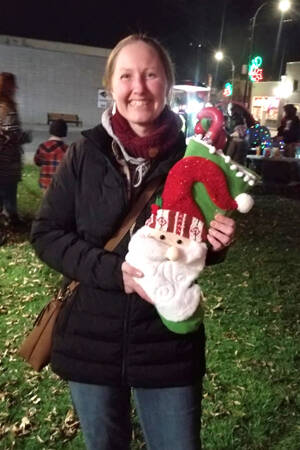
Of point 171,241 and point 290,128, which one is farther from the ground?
point 171,241

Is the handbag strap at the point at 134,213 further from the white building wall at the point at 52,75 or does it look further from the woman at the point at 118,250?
the white building wall at the point at 52,75

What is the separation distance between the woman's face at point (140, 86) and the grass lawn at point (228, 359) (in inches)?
86.8

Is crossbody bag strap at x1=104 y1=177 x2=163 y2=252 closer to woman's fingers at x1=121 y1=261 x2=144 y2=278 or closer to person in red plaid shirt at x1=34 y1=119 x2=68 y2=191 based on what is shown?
woman's fingers at x1=121 y1=261 x2=144 y2=278

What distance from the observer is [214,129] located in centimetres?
181

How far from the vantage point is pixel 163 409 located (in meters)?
1.90

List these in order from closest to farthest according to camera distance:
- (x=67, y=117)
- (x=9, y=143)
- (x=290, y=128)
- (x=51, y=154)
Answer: (x=9, y=143) → (x=51, y=154) → (x=290, y=128) → (x=67, y=117)

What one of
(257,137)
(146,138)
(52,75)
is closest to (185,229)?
(146,138)

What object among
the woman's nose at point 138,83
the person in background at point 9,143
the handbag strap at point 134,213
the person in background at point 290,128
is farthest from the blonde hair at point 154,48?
the person in background at point 290,128

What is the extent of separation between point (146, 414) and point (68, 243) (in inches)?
30.3

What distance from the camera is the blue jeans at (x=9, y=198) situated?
275 inches

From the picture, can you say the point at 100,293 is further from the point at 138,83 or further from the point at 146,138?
the point at 138,83

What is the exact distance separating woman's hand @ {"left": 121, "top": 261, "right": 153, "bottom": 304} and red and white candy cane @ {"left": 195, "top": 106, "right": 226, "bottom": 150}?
0.55m

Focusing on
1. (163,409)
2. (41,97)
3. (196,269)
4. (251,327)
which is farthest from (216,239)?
(41,97)

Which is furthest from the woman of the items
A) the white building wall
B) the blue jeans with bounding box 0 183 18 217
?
the white building wall
